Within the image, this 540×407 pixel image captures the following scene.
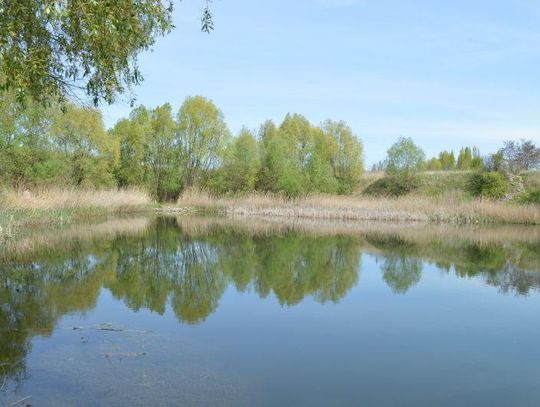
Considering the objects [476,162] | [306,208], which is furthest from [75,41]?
[476,162]

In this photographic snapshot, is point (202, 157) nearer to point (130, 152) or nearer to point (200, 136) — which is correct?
point (200, 136)

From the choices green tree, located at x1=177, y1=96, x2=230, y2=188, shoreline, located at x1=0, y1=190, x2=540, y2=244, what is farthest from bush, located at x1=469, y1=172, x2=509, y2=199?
green tree, located at x1=177, y1=96, x2=230, y2=188

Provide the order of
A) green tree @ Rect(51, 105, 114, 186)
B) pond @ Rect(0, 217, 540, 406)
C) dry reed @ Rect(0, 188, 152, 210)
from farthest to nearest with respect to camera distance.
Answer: green tree @ Rect(51, 105, 114, 186) → dry reed @ Rect(0, 188, 152, 210) → pond @ Rect(0, 217, 540, 406)

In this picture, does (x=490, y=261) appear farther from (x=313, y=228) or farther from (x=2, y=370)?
(x=2, y=370)

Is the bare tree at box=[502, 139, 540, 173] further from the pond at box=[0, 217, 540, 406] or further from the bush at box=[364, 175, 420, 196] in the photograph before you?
the pond at box=[0, 217, 540, 406]

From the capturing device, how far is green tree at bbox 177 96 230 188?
36.2 meters

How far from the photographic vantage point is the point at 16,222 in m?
15.9

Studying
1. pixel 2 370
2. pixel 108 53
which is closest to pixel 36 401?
pixel 2 370

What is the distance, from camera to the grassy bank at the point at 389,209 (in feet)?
91.4

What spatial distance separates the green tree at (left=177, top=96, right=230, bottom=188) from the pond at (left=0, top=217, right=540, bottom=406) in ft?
74.0

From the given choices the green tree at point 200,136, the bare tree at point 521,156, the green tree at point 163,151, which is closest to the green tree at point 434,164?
the bare tree at point 521,156

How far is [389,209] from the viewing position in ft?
93.8

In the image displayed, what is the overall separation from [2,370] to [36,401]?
36.0 inches

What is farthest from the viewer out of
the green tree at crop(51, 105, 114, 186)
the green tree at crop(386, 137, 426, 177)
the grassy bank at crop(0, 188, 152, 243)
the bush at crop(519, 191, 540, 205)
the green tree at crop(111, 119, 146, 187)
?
the green tree at crop(386, 137, 426, 177)
